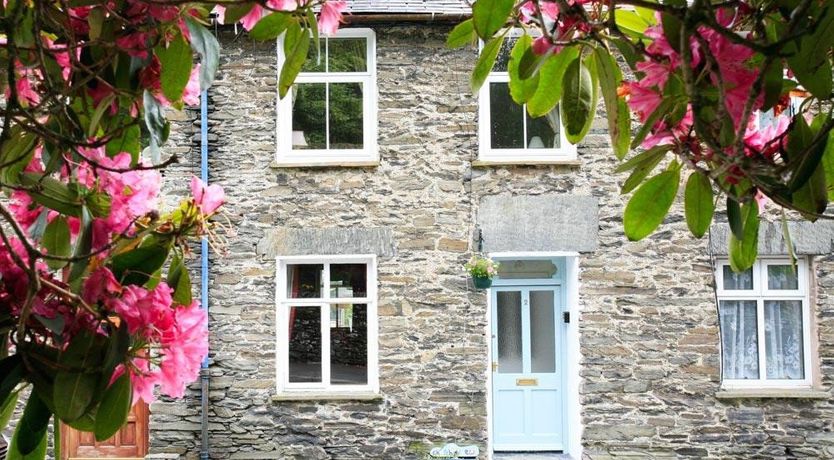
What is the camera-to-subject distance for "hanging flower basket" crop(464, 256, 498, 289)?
20.5 feet

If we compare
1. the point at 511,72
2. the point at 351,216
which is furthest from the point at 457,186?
the point at 511,72

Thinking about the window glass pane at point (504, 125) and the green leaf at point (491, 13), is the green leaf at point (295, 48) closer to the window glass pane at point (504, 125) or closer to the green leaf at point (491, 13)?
the green leaf at point (491, 13)

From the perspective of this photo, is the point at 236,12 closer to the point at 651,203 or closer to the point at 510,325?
the point at 651,203

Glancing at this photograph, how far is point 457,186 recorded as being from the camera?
21.6 ft

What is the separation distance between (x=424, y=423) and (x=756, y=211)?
18.7 ft

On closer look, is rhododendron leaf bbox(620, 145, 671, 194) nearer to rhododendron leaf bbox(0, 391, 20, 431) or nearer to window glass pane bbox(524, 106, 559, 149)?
rhododendron leaf bbox(0, 391, 20, 431)

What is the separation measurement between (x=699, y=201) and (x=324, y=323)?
18.8 feet

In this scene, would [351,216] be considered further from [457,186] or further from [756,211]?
[756,211]

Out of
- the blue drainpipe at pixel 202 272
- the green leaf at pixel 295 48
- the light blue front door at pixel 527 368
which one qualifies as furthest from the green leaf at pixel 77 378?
the light blue front door at pixel 527 368

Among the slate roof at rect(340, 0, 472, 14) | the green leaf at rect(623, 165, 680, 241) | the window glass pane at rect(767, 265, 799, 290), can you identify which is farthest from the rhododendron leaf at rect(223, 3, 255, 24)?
the window glass pane at rect(767, 265, 799, 290)

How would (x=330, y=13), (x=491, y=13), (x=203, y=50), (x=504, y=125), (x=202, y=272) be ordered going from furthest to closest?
(x=504, y=125), (x=202, y=272), (x=330, y=13), (x=203, y=50), (x=491, y=13)

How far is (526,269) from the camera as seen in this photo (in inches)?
277

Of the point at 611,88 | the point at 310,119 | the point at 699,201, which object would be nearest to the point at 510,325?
the point at 310,119

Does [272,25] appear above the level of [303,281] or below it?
above
